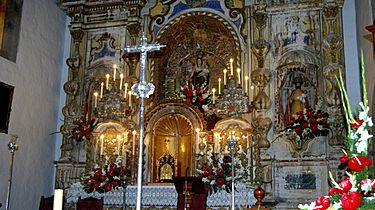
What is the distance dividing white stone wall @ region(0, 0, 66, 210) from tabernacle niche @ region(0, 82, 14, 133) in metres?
0.13

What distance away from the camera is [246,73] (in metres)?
9.51

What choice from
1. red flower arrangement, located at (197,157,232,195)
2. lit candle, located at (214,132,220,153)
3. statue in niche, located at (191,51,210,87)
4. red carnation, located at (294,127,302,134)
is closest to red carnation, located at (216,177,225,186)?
red flower arrangement, located at (197,157,232,195)

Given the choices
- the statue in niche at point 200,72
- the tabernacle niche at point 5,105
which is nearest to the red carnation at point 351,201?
the tabernacle niche at point 5,105

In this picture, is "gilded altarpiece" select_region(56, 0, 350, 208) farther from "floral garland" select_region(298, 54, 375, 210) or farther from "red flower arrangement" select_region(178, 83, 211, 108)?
"floral garland" select_region(298, 54, 375, 210)

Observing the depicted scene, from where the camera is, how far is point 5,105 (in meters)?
8.64

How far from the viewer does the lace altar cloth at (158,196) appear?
7.83 meters

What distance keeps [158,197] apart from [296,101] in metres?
3.34

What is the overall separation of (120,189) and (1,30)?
384cm

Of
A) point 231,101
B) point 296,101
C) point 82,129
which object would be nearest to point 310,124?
point 296,101

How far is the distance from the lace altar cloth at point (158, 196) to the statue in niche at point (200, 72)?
2623 millimetres

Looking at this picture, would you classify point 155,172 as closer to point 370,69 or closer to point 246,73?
point 246,73

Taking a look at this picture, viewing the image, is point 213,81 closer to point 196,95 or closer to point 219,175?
point 196,95

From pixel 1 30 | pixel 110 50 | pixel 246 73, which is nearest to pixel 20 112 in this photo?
pixel 1 30

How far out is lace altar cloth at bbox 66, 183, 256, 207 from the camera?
308 inches
